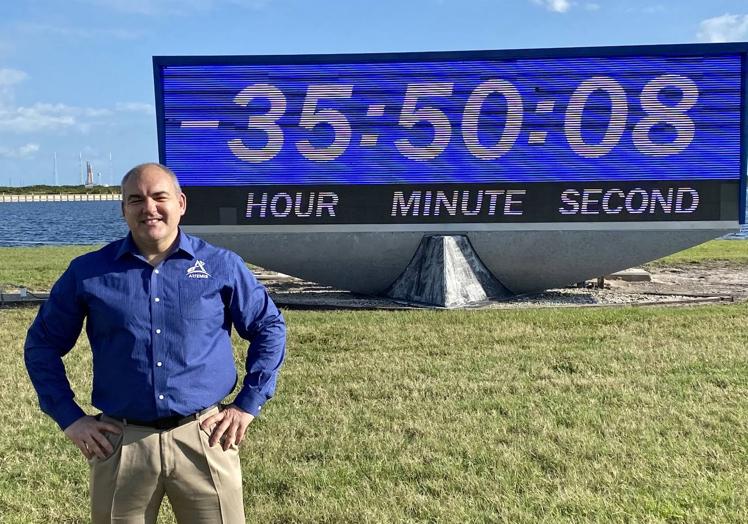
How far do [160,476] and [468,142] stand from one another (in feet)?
36.9

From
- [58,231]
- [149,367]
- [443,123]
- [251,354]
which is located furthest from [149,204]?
[58,231]

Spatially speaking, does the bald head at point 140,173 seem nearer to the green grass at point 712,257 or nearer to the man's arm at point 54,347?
the man's arm at point 54,347

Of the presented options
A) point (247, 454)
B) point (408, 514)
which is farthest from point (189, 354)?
point (247, 454)

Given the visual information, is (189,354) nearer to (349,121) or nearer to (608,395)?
(608,395)

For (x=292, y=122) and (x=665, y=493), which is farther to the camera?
(x=292, y=122)

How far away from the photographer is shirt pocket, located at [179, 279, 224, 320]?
3.03 m

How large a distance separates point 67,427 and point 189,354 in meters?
0.60

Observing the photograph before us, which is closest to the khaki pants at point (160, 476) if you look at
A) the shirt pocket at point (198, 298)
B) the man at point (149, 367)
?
the man at point (149, 367)

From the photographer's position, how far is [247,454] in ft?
19.3

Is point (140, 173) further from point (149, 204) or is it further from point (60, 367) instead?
point (60, 367)

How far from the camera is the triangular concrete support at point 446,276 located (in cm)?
1333

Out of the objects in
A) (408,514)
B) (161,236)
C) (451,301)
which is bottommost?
(408,514)

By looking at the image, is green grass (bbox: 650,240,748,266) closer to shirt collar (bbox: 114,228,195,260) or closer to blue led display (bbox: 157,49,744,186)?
blue led display (bbox: 157,49,744,186)

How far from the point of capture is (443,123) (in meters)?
13.4
